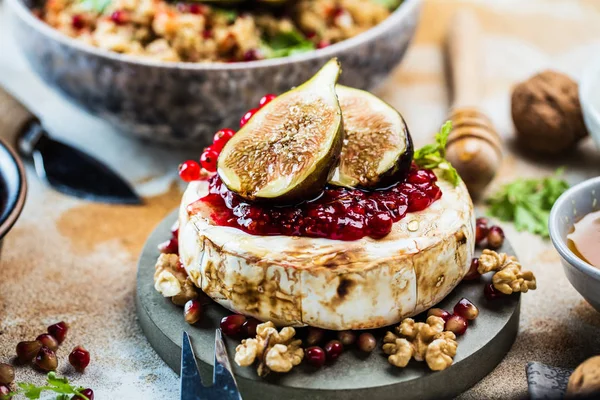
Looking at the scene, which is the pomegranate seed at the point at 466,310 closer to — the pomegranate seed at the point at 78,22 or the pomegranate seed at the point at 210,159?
the pomegranate seed at the point at 210,159

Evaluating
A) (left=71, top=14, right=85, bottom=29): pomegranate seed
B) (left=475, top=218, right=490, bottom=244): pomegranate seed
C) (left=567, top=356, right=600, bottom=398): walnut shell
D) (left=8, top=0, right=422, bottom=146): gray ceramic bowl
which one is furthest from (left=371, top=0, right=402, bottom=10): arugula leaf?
(left=567, top=356, right=600, bottom=398): walnut shell

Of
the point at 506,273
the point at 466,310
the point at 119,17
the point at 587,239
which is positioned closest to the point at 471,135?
the point at 587,239

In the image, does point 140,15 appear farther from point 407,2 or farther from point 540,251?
point 540,251

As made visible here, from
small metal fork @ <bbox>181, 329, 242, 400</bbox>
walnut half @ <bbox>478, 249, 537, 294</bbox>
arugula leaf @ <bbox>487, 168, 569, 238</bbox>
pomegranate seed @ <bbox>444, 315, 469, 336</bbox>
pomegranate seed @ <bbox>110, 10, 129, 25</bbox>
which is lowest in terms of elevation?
arugula leaf @ <bbox>487, 168, 569, 238</bbox>

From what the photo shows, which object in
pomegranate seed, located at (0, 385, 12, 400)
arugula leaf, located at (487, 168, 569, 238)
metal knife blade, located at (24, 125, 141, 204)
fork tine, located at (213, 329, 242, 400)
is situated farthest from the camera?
metal knife blade, located at (24, 125, 141, 204)

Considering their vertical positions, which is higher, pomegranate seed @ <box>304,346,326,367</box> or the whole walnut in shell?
pomegranate seed @ <box>304,346,326,367</box>

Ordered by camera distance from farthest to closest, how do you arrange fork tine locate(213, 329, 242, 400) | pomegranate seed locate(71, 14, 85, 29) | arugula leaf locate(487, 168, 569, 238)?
pomegranate seed locate(71, 14, 85, 29), arugula leaf locate(487, 168, 569, 238), fork tine locate(213, 329, 242, 400)

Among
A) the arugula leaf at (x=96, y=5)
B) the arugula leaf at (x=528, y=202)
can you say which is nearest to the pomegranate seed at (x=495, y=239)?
the arugula leaf at (x=528, y=202)

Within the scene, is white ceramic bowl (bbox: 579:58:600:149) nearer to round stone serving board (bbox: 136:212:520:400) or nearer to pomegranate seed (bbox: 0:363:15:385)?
round stone serving board (bbox: 136:212:520:400)
